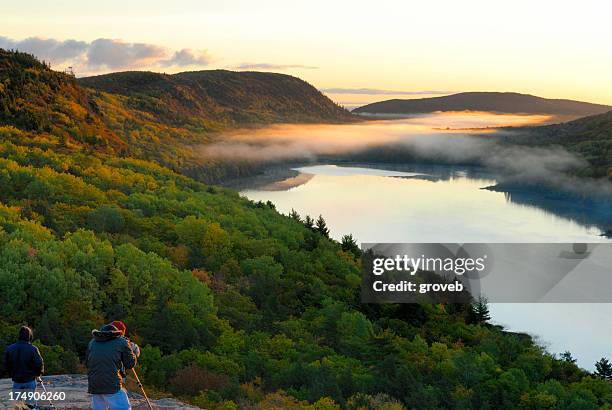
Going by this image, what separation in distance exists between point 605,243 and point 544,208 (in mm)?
55878

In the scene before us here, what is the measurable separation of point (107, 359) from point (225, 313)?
54.4 ft

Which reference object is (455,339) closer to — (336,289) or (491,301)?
(336,289)

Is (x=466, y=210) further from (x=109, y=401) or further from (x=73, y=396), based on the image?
(x=109, y=401)

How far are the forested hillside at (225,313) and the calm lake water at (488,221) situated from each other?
16992 millimetres

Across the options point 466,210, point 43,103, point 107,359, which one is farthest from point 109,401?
point 466,210

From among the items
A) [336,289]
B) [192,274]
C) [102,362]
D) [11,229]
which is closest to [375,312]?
[336,289]

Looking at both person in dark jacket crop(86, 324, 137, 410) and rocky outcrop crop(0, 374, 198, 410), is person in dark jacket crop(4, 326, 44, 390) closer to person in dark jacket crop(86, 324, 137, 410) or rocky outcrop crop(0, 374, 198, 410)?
rocky outcrop crop(0, 374, 198, 410)

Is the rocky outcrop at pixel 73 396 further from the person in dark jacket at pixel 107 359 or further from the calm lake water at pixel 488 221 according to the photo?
the calm lake water at pixel 488 221

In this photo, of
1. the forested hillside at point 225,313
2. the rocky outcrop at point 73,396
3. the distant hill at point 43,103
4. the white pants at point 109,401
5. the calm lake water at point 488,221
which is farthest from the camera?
the calm lake water at point 488,221

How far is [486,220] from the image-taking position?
5472 inches

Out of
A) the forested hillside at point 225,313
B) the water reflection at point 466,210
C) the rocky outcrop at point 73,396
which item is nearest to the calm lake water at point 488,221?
the water reflection at point 466,210

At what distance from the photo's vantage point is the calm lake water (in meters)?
57.4

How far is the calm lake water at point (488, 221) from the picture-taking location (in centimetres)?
5741

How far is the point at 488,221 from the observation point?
13775 cm
